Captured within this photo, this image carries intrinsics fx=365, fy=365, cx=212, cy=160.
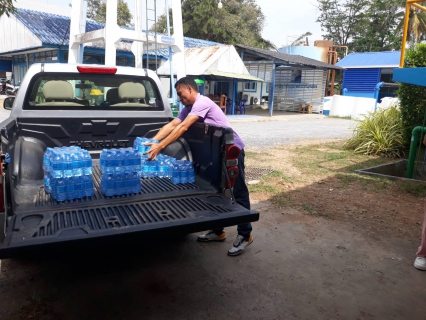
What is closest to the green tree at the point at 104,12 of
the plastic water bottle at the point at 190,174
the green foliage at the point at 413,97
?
the green foliage at the point at 413,97

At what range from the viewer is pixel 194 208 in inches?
117

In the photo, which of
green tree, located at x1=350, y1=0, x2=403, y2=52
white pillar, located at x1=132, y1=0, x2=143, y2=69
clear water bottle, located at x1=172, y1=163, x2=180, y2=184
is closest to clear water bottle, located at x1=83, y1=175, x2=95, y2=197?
clear water bottle, located at x1=172, y1=163, x2=180, y2=184

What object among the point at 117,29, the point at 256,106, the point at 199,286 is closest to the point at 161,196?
the point at 199,286

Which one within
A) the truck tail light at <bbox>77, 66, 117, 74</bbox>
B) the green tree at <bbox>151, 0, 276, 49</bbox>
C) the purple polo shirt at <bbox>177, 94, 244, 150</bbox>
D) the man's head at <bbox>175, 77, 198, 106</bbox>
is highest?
the green tree at <bbox>151, 0, 276, 49</bbox>

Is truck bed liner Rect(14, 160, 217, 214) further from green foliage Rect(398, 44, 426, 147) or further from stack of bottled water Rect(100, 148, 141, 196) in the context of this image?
green foliage Rect(398, 44, 426, 147)

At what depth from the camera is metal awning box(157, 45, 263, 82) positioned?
17.8 meters

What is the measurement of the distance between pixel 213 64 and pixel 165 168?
589 inches

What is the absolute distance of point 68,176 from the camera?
9.74 feet

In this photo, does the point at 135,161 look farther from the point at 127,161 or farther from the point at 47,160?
the point at 47,160

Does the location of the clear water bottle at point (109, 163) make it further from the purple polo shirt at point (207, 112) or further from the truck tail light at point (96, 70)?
the truck tail light at point (96, 70)

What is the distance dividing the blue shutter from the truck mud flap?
26.3m

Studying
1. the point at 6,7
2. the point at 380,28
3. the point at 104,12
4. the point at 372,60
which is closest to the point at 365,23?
the point at 380,28

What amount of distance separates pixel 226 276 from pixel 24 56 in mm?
24200

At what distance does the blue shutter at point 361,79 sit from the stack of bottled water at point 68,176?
26.6 m
